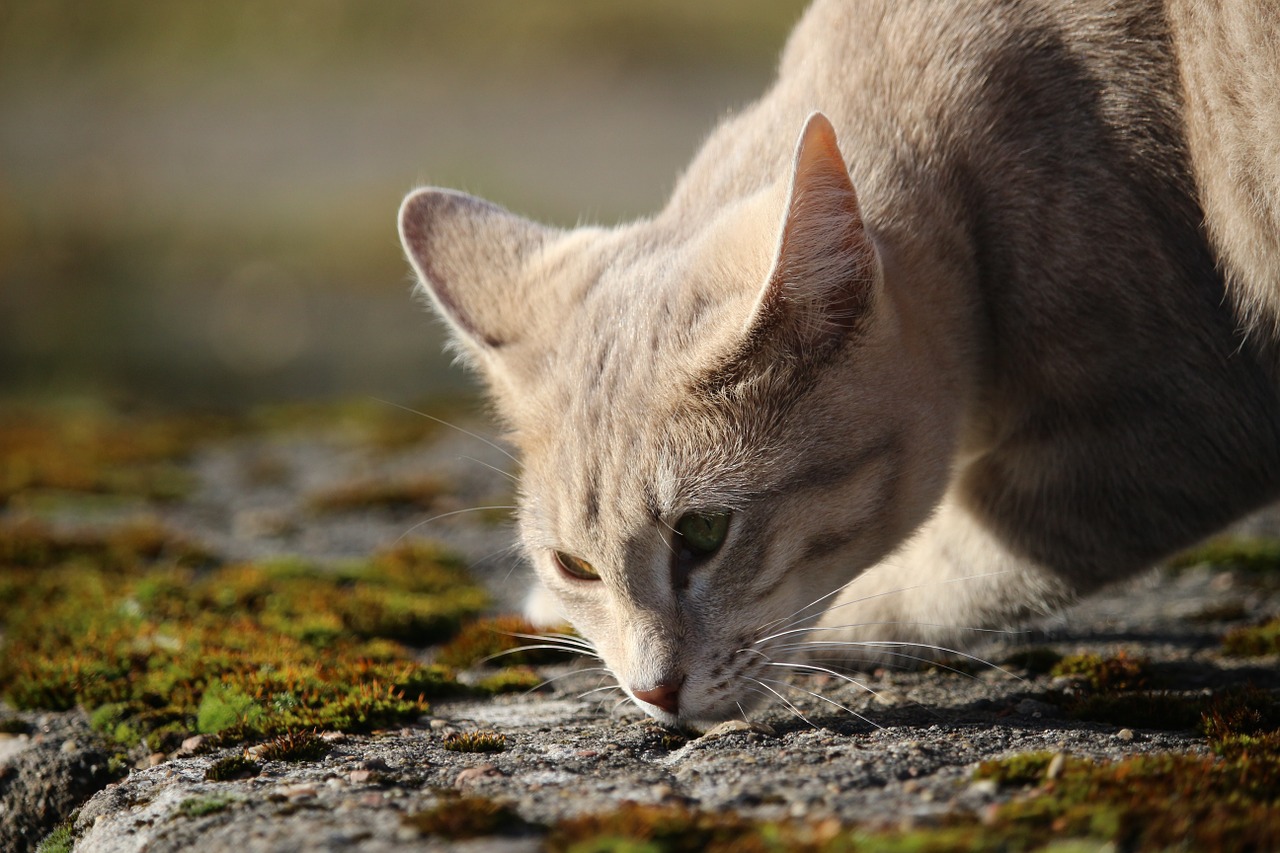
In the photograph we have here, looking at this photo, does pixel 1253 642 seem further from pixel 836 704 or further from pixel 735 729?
pixel 735 729

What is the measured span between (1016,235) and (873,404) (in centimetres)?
85

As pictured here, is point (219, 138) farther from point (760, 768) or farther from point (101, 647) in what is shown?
point (760, 768)

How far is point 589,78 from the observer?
24.6 metres

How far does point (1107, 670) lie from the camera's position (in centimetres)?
398

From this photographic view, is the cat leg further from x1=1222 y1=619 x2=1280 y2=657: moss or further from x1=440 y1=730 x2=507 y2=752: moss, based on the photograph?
x1=440 y1=730 x2=507 y2=752: moss

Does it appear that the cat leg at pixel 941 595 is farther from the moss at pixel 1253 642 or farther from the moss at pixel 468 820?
the moss at pixel 468 820

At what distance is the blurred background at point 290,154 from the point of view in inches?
550

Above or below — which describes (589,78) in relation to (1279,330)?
above

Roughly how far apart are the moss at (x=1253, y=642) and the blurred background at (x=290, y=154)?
7085 mm

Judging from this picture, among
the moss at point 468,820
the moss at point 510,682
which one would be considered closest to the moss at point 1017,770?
the moss at point 468,820

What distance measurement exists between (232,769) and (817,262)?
85.2 inches

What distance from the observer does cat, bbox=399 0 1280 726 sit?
339 cm

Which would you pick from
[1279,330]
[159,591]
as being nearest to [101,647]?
[159,591]

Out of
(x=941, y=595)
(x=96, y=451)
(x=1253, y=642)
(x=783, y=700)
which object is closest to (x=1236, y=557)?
(x=1253, y=642)
